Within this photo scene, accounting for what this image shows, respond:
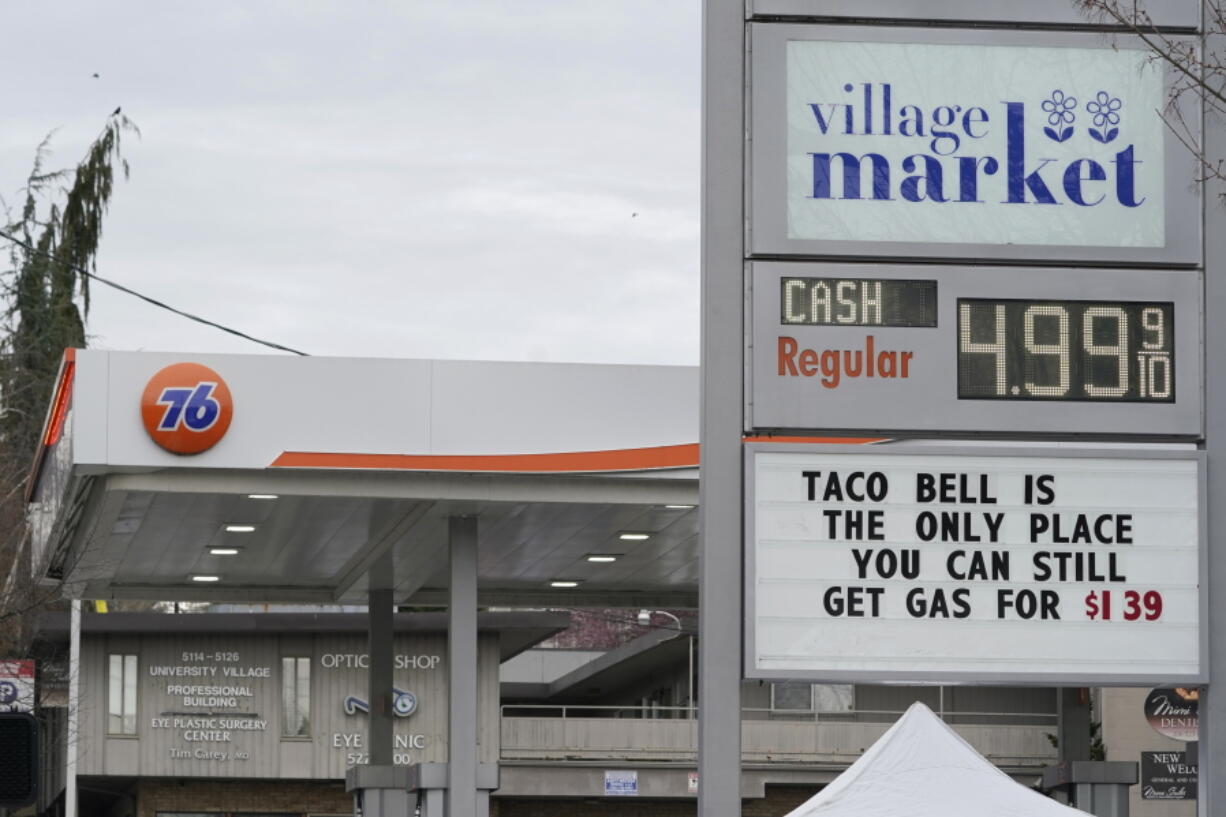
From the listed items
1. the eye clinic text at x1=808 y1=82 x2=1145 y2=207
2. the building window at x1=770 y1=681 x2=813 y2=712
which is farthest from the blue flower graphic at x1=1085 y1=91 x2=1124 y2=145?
the building window at x1=770 y1=681 x2=813 y2=712

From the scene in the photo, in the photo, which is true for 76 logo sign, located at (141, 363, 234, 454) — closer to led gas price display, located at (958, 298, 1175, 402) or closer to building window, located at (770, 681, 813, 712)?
led gas price display, located at (958, 298, 1175, 402)

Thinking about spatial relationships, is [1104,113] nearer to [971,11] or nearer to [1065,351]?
[971,11]

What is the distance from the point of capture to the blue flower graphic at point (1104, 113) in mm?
12023

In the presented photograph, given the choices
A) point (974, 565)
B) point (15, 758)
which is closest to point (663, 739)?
point (974, 565)

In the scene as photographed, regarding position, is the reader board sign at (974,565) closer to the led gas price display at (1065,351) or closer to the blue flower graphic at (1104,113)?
the led gas price display at (1065,351)

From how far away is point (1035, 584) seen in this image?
11.7 m

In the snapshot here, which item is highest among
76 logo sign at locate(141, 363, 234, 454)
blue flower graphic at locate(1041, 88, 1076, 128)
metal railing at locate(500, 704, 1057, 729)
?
blue flower graphic at locate(1041, 88, 1076, 128)

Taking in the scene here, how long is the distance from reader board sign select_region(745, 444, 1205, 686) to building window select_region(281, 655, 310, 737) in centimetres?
3625

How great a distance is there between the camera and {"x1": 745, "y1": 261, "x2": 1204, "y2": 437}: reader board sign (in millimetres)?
11672

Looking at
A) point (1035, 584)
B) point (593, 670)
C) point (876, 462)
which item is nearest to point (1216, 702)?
point (1035, 584)

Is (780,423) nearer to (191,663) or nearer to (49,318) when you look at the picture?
(191,663)

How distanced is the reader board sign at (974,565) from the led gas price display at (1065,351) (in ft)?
1.23

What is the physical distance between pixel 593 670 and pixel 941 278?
43.3 m

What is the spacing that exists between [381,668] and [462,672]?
548 centimetres
